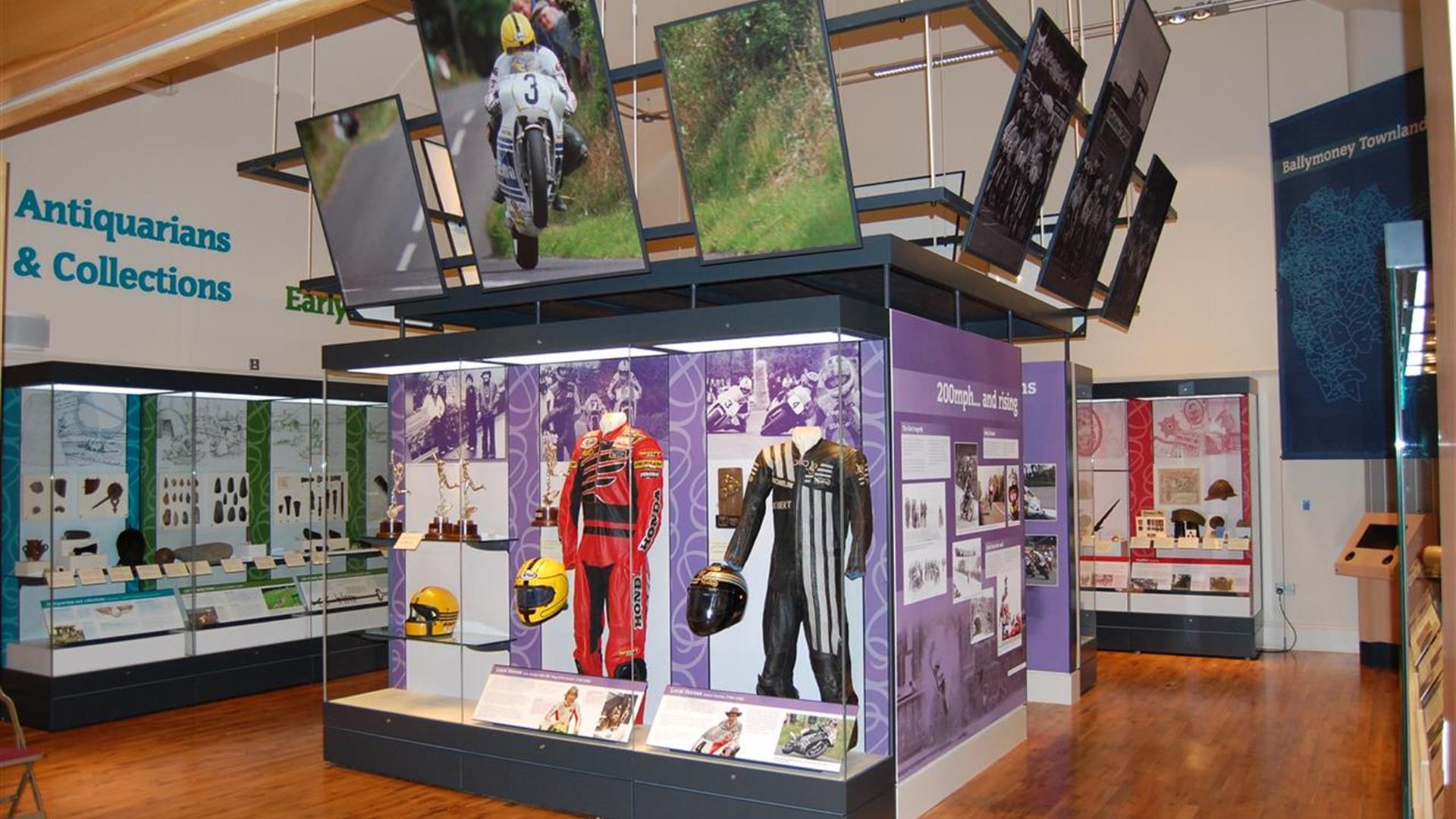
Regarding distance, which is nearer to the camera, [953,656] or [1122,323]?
[953,656]

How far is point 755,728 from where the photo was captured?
17.5ft

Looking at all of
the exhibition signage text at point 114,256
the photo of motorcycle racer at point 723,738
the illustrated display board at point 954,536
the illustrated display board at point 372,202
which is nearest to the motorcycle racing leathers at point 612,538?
the photo of motorcycle racer at point 723,738

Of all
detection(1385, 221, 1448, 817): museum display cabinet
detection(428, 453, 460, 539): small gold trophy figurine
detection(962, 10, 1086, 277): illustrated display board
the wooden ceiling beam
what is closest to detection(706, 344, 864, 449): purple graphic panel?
detection(962, 10, 1086, 277): illustrated display board

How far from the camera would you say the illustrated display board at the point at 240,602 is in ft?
28.5

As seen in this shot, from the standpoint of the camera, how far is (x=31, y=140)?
8320mm

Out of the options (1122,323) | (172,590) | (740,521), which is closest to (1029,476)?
(1122,323)

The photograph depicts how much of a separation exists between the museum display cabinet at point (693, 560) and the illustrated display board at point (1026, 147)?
587 millimetres

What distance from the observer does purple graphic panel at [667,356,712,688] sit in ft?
19.7

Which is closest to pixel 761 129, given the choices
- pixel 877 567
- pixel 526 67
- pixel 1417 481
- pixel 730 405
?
pixel 526 67

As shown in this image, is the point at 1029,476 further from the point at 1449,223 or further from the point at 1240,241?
the point at 1449,223

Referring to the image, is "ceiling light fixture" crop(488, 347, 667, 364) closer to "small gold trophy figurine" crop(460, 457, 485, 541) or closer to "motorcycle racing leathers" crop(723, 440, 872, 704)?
"small gold trophy figurine" crop(460, 457, 485, 541)

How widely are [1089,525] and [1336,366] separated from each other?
8.90 ft

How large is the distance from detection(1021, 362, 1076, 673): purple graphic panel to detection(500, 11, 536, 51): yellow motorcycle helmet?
15.5 feet

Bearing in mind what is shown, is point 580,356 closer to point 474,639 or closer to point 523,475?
point 523,475
